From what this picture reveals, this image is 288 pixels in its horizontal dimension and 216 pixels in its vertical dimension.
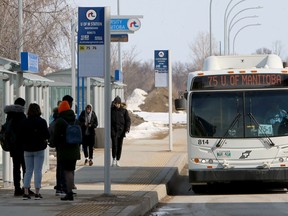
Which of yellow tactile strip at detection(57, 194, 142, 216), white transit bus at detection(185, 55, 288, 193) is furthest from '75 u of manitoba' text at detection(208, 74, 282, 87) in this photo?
yellow tactile strip at detection(57, 194, 142, 216)

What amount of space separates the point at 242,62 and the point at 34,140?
7.16 metres

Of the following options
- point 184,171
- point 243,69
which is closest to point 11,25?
point 184,171

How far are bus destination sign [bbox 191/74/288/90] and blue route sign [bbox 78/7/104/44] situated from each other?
4.24 metres

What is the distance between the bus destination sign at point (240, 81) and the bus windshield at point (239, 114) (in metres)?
0.14

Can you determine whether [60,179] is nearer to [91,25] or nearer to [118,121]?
[91,25]

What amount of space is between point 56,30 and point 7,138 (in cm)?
2358

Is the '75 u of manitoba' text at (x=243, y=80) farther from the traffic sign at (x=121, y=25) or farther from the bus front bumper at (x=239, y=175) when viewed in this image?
the traffic sign at (x=121, y=25)

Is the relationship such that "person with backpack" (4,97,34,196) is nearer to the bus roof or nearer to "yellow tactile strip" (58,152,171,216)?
"yellow tactile strip" (58,152,171,216)

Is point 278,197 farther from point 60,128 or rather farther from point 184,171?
point 184,171

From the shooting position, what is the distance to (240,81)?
20875 mm

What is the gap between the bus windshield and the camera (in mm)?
20453

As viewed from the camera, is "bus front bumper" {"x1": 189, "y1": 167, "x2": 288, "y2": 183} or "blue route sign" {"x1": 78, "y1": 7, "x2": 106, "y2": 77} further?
"bus front bumper" {"x1": 189, "y1": 167, "x2": 288, "y2": 183}

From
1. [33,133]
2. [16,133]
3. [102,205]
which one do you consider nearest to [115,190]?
[16,133]

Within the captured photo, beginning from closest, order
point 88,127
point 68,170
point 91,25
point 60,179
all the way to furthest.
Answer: point 68,170
point 91,25
point 60,179
point 88,127
